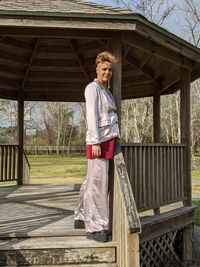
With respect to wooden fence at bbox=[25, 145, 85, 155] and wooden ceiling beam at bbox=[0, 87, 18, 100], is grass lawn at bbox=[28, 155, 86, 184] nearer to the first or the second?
wooden ceiling beam at bbox=[0, 87, 18, 100]

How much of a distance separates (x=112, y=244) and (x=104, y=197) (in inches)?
20.6

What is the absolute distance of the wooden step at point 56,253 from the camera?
4.29 m

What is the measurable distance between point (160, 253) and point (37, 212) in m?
2.00

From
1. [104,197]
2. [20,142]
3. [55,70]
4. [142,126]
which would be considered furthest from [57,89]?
[142,126]

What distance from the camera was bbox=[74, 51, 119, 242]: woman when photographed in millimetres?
4453

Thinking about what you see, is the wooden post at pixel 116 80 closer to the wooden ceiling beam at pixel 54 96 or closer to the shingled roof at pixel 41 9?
the shingled roof at pixel 41 9

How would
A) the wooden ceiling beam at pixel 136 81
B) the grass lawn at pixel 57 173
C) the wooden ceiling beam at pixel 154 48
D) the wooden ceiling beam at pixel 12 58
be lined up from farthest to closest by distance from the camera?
the grass lawn at pixel 57 173 → the wooden ceiling beam at pixel 136 81 → the wooden ceiling beam at pixel 12 58 → the wooden ceiling beam at pixel 154 48

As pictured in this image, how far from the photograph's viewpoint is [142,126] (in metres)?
33.4

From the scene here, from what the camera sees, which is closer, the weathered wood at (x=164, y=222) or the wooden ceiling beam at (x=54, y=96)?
the weathered wood at (x=164, y=222)

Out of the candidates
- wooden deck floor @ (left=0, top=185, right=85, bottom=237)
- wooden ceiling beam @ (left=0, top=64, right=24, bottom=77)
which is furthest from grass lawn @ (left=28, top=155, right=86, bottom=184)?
wooden ceiling beam @ (left=0, top=64, right=24, bottom=77)

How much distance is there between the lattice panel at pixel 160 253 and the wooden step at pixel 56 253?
42.8 inches

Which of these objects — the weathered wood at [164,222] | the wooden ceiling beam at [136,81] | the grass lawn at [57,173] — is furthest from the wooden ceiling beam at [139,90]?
the grass lawn at [57,173]

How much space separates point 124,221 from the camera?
12.6 feet

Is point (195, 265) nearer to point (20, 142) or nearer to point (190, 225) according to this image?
point (190, 225)
